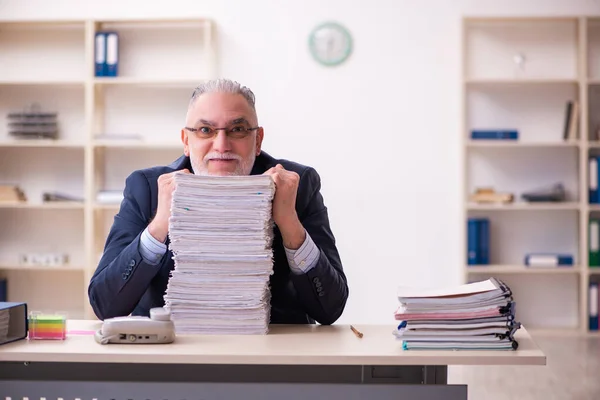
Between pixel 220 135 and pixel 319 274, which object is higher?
pixel 220 135

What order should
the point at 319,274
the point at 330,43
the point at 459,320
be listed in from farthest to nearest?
the point at 330,43, the point at 319,274, the point at 459,320

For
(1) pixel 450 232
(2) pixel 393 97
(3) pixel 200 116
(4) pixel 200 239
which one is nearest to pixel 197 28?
(2) pixel 393 97

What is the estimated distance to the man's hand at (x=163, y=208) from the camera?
2055 mm

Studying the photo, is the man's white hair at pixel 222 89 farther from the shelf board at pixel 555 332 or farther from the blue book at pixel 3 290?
the blue book at pixel 3 290

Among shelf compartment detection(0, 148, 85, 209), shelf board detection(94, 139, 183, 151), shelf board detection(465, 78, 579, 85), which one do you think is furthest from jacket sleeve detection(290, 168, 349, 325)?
shelf compartment detection(0, 148, 85, 209)

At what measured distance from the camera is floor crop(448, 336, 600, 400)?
13.1 feet

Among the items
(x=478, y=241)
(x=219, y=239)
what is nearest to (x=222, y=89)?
(x=219, y=239)

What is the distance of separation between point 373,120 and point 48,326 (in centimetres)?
417

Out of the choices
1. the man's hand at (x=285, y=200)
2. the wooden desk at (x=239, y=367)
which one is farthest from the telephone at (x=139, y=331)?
the man's hand at (x=285, y=200)

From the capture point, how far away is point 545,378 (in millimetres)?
4355

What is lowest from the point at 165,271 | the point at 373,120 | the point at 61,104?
the point at 165,271

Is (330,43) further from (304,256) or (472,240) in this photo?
(304,256)

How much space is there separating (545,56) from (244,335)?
4485 millimetres

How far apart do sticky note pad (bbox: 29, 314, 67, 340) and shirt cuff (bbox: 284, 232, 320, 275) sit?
0.59 metres
